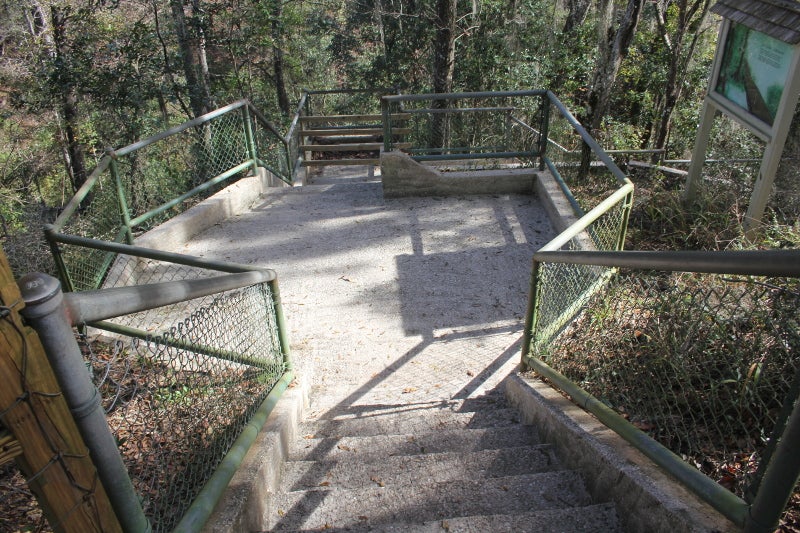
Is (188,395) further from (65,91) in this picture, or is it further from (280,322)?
(65,91)

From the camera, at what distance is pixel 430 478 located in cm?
267

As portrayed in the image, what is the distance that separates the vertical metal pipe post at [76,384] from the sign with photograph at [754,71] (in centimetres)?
552

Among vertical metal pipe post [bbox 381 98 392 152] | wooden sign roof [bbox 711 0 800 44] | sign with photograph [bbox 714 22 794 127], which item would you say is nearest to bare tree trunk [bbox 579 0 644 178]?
sign with photograph [bbox 714 22 794 127]

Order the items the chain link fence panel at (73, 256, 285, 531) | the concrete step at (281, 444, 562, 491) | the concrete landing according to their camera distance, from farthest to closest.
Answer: the concrete step at (281, 444, 562, 491) → the concrete landing → the chain link fence panel at (73, 256, 285, 531)

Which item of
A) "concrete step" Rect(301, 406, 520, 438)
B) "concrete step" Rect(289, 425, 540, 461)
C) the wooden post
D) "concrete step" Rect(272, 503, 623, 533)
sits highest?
the wooden post

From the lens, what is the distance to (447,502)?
2.45 meters

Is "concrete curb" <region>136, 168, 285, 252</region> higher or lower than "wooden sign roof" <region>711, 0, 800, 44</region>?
lower

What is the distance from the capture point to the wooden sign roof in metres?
4.50

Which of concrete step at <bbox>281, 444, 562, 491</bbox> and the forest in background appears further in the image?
the forest in background

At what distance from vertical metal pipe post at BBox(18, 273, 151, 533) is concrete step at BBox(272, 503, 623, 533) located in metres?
1.15

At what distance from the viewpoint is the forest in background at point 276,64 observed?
10.1 meters

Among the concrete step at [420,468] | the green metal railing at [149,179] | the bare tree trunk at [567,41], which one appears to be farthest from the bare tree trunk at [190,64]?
the concrete step at [420,468]

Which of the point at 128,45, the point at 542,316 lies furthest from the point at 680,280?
the point at 128,45

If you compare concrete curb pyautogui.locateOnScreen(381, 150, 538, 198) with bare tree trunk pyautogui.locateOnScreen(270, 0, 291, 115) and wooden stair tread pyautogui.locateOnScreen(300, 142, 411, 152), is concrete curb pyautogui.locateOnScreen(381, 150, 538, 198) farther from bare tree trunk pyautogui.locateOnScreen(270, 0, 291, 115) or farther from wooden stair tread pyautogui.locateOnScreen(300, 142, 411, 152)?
bare tree trunk pyautogui.locateOnScreen(270, 0, 291, 115)
